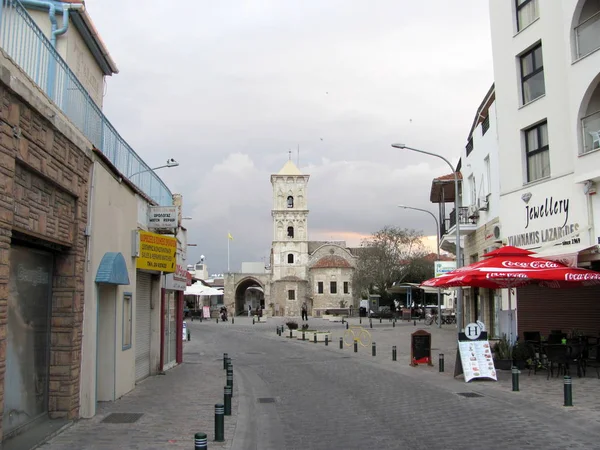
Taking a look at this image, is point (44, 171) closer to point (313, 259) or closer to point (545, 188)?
point (545, 188)

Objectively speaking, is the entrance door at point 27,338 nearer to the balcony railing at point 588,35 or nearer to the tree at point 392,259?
the balcony railing at point 588,35

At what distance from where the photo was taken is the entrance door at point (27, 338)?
7516 mm

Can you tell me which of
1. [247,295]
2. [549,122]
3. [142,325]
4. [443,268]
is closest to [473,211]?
[443,268]

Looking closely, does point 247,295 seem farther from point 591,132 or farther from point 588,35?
point 588,35

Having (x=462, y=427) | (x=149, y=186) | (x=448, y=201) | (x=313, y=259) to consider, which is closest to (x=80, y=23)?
(x=149, y=186)

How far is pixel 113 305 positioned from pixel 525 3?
1747 centimetres

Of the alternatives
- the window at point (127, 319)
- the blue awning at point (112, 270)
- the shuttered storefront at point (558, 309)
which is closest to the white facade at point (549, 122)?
the shuttered storefront at point (558, 309)

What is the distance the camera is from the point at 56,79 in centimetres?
877

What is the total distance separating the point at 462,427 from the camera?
366 inches

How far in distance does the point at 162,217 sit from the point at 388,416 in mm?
7753

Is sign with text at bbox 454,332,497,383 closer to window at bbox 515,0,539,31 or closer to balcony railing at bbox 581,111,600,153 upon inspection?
balcony railing at bbox 581,111,600,153

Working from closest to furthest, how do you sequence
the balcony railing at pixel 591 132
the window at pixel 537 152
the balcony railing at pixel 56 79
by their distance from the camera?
the balcony railing at pixel 56 79 < the balcony railing at pixel 591 132 < the window at pixel 537 152

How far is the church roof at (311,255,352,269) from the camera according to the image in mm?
85244

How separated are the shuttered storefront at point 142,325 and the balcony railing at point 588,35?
13862mm
